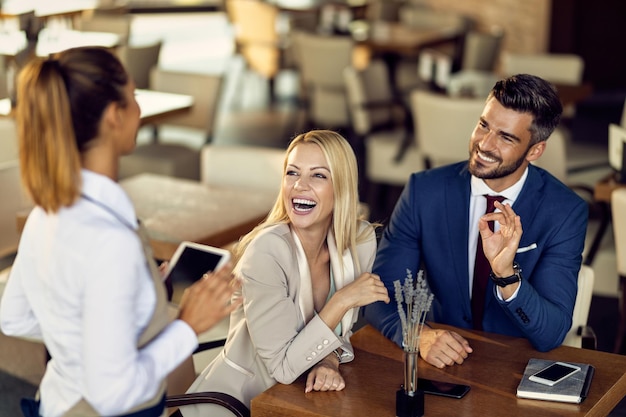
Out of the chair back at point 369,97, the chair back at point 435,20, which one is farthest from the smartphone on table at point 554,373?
the chair back at point 435,20

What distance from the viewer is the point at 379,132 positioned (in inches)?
253

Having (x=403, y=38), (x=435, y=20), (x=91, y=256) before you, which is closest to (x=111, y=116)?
(x=91, y=256)

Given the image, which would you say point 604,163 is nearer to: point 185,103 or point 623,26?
point 185,103

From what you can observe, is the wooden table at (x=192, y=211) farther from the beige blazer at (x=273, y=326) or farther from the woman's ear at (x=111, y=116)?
the woman's ear at (x=111, y=116)

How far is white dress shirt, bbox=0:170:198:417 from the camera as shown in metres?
1.70

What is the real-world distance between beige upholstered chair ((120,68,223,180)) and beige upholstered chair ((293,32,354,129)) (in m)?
1.89

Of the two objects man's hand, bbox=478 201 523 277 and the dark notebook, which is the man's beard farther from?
the dark notebook

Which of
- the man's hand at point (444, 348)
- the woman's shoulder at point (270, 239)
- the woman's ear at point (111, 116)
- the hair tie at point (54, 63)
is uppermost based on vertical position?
the hair tie at point (54, 63)

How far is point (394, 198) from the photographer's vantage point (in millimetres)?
6383

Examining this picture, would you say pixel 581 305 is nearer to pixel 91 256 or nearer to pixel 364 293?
pixel 364 293

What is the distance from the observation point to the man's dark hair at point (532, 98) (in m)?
2.89

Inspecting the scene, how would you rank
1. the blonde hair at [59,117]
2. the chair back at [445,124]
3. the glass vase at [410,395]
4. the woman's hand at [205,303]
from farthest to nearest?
the chair back at [445,124] < the glass vase at [410,395] < the woman's hand at [205,303] < the blonde hair at [59,117]

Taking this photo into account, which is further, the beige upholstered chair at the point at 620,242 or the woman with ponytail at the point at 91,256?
the beige upholstered chair at the point at 620,242

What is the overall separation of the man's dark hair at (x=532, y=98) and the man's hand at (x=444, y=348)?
0.72 m
